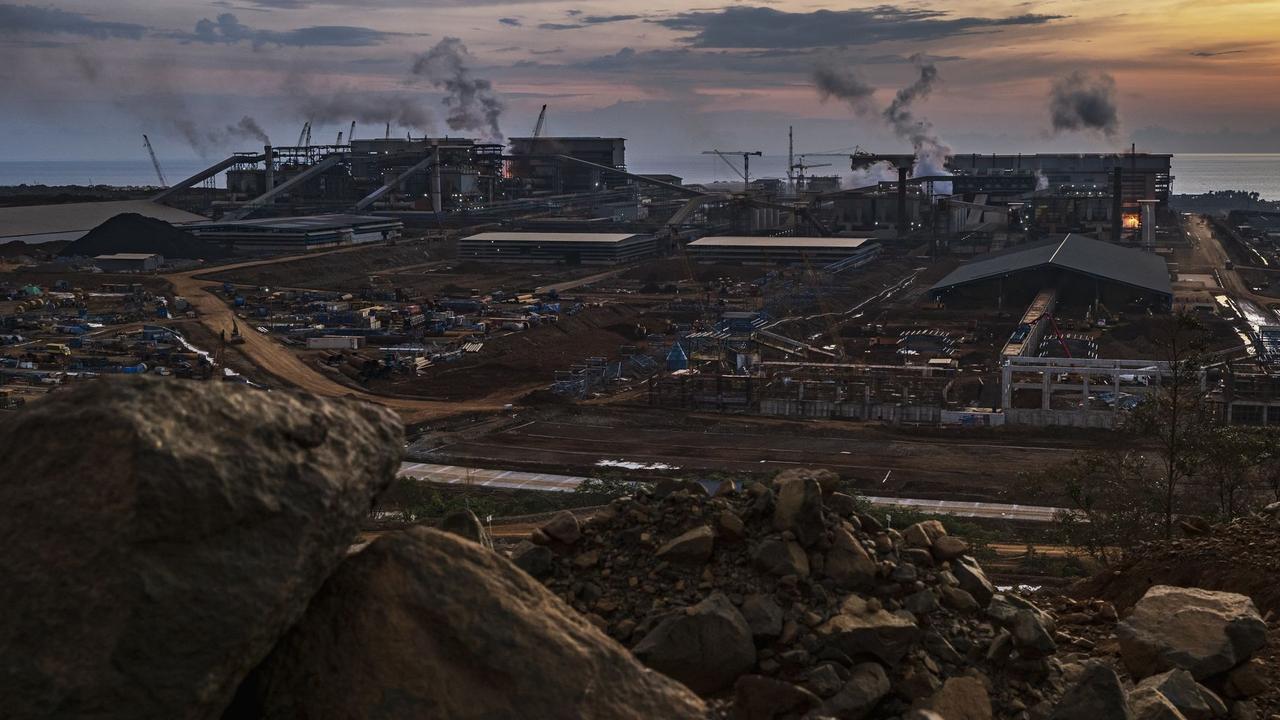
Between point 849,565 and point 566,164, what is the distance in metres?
80.2

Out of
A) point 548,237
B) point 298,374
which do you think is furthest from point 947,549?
point 548,237

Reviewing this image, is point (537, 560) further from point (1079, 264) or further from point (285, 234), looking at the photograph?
point (285, 234)

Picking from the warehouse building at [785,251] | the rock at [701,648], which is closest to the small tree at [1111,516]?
the rock at [701,648]

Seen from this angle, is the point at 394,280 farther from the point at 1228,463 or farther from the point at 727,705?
the point at 727,705

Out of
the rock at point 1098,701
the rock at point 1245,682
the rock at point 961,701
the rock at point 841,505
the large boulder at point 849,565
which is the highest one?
the rock at point 841,505

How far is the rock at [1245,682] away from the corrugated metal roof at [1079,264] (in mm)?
36814

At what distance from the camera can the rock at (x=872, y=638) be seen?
4266 millimetres

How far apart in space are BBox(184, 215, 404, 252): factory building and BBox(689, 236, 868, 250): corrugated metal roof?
48.3ft

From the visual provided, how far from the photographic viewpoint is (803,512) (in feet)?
15.4

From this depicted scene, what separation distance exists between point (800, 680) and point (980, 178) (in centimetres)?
7334

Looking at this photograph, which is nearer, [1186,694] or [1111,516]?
[1186,694]

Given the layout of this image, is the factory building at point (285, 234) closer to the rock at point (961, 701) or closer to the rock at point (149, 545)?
the rock at point (961, 701)

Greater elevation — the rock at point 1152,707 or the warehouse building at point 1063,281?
the rock at point 1152,707

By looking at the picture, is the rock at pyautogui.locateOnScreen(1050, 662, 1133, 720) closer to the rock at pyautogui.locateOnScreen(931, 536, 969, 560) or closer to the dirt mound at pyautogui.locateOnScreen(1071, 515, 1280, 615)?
the rock at pyautogui.locateOnScreen(931, 536, 969, 560)
